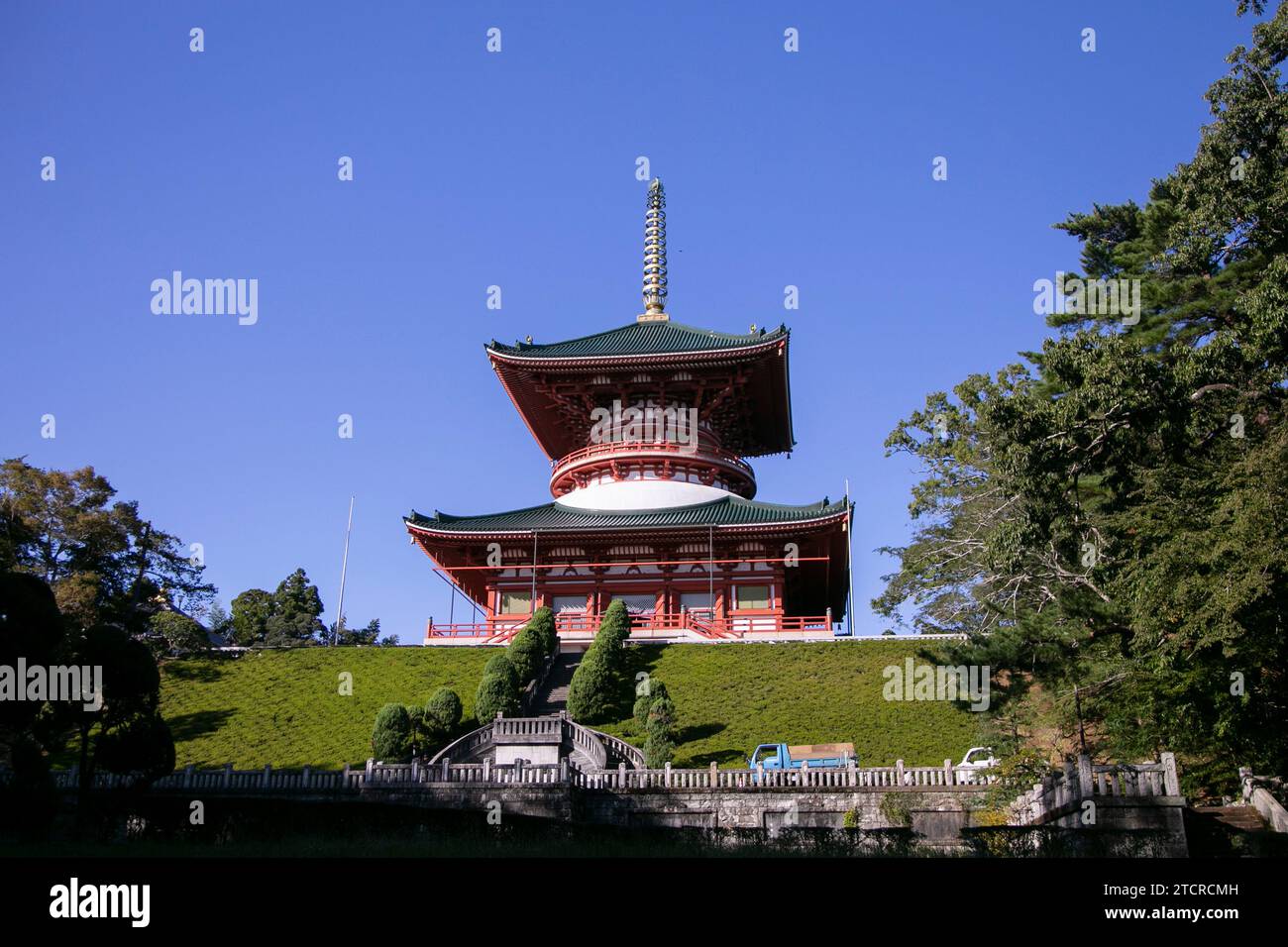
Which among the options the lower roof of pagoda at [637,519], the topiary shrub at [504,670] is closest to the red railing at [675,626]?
the lower roof of pagoda at [637,519]

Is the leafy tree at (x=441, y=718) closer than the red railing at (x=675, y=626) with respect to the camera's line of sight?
Yes

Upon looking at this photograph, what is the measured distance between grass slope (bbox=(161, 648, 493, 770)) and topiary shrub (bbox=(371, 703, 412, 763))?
158 cm

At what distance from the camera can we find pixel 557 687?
36188 millimetres

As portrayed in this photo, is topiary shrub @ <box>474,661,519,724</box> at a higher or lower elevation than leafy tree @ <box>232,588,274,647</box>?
lower

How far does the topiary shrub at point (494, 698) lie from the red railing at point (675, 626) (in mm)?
9727

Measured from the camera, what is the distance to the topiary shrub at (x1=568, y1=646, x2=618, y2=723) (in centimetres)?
3212

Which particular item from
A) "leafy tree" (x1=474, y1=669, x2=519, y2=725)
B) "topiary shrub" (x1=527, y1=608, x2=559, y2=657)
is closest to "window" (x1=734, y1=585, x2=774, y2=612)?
"topiary shrub" (x1=527, y1=608, x2=559, y2=657)

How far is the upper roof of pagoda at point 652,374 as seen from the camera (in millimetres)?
49625

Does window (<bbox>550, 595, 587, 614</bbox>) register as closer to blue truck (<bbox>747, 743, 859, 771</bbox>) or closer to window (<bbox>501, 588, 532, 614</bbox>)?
window (<bbox>501, 588, 532, 614</bbox>)

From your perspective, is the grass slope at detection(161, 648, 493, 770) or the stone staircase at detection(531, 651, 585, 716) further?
the stone staircase at detection(531, 651, 585, 716)

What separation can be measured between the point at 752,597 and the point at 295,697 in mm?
18443

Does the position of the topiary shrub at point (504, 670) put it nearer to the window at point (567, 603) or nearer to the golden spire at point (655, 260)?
the window at point (567, 603)
